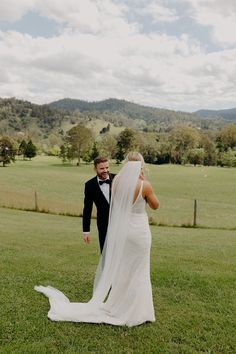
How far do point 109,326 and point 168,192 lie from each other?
56.2 m

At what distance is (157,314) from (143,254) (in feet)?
3.80

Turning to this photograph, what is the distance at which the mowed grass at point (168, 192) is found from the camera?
32969 mm

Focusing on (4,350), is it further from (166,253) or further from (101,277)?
(166,253)

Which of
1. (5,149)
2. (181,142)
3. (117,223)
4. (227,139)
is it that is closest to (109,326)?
(117,223)

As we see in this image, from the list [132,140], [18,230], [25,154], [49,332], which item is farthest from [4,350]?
[25,154]

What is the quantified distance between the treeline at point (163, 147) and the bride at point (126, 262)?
98.5 m

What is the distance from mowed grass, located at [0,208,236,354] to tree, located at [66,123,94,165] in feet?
311

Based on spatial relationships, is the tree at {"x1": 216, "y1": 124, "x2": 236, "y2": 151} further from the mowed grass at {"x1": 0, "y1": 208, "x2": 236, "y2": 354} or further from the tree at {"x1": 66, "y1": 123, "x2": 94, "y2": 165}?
the mowed grass at {"x1": 0, "y1": 208, "x2": 236, "y2": 354}

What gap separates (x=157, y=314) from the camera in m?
7.04

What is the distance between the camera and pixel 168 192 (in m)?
62.2

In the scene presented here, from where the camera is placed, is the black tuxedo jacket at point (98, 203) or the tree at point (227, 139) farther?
the tree at point (227, 139)

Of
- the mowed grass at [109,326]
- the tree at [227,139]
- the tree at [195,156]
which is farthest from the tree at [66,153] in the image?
the mowed grass at [109,326]

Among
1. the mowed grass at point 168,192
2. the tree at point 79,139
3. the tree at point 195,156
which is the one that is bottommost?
the mowed grass at point 168,192

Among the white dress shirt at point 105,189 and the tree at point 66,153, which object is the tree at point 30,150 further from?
the white dress shirt at point 105,189
